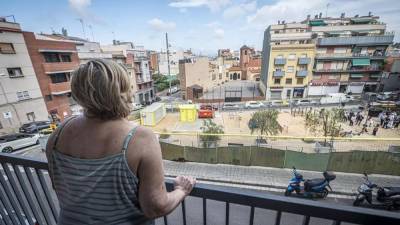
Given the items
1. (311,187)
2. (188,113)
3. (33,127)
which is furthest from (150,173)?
(188,113)

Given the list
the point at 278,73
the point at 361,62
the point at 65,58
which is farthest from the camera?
the point at 278,73

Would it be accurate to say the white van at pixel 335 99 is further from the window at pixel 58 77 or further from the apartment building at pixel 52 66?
the window at pixel 58 77

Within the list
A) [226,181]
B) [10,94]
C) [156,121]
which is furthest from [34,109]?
[226,181]

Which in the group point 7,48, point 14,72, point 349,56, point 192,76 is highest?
point 7,48

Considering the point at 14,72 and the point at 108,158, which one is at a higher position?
the point at 14,72

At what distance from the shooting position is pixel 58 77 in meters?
15.4

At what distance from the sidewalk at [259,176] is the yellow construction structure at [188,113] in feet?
28.2

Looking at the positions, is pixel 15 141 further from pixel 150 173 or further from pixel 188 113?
pixel 150 173

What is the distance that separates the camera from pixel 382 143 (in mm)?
8906

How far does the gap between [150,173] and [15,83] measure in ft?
56.6

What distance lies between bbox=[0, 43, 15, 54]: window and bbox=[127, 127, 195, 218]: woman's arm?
17.2m

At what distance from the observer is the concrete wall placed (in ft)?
22.4

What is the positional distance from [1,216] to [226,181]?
6.10m

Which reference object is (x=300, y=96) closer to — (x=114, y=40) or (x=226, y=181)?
(x=226, y=181)
